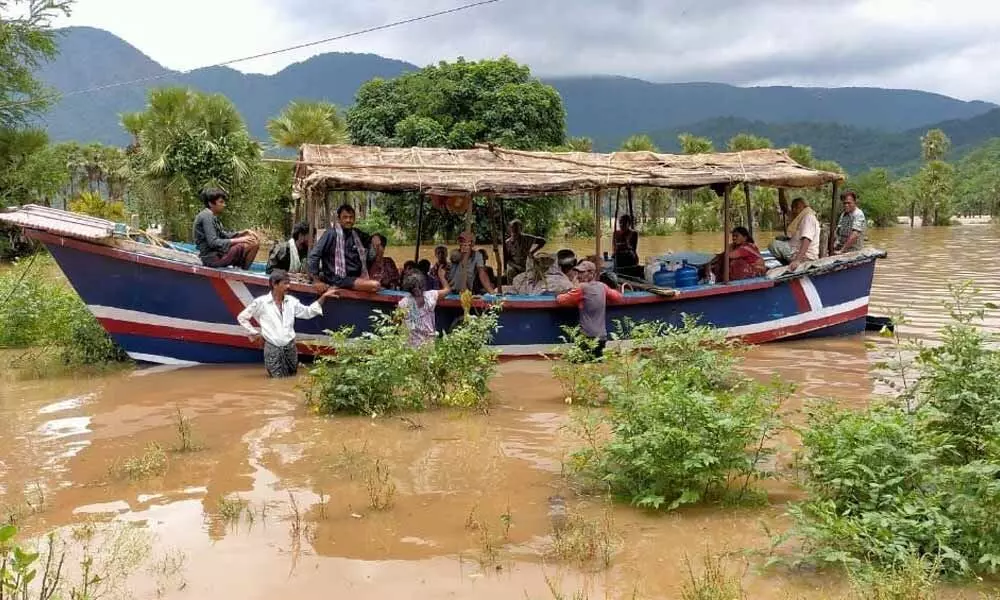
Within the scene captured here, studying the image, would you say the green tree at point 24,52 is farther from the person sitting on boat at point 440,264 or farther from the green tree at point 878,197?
the green tree at point 878,197

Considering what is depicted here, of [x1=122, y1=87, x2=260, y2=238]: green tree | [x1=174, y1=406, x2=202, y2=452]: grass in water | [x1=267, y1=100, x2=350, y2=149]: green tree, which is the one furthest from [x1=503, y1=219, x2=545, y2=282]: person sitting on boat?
[x1=267, y1=100, x2=350, y2=149]: green tree

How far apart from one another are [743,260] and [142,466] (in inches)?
303

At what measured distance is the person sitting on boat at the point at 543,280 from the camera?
9734mm

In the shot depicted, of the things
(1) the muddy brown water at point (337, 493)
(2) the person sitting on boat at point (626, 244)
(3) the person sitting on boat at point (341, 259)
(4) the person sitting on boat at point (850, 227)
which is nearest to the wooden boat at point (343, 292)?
(3) the person sitting on boat at point (341, 259)

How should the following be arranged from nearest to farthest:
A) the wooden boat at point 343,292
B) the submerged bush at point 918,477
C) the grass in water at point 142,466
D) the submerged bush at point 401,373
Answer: the submerged bush at point 918,477 < the grass in water at point 142,466 < the submerged bush at point 401,373 < the wooden boat at point 343,292

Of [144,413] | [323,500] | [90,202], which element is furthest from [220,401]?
[90,202]

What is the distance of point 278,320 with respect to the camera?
827cm

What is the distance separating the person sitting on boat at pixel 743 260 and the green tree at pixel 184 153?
49.5 feet

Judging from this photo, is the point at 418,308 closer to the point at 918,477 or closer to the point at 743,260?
the point at 743,260

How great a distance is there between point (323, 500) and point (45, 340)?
6959 mm

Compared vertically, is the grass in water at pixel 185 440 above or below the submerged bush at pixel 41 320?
below

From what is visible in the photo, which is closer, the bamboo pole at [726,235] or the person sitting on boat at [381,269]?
the person sitting on boat at [381,269]

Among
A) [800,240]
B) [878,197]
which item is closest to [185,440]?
[800,240]

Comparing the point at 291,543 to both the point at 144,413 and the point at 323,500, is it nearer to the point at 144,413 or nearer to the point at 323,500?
the point at 323,500
